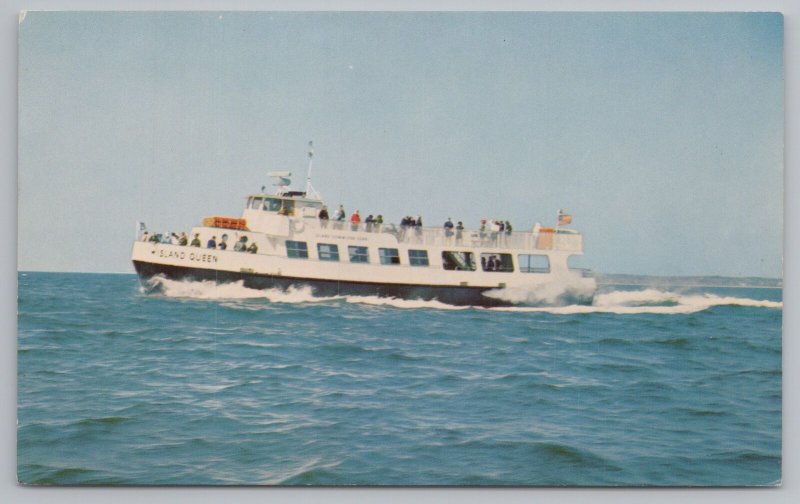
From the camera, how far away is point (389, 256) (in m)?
5.85

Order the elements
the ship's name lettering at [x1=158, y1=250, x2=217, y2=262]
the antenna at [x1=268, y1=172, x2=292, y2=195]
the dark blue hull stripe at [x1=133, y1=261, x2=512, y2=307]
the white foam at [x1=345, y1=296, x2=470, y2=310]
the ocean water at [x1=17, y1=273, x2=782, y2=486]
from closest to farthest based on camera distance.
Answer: the ocean water at [x1=17, y1=273, x2=782, y2=486] → the antenna at [x1=268, y1=172, x2=292, y2=195] → the ship's name lettering at [x1=158, y1=250, x2=217, y2=262] → the dark blue hull stripe at [x1=133, y1=261, x2=512, y2=307] → the white foam at [x1=345, y1=296, x2=470, y2=310]

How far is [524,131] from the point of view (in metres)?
5.12

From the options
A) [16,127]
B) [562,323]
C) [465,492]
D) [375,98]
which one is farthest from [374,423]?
[16,127]

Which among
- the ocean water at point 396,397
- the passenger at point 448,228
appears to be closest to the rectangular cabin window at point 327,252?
the ocean water at point 396,397

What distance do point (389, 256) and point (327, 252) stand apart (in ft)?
1.50

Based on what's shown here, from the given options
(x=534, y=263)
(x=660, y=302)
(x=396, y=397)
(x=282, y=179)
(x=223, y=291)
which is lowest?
(x=396, y=397)

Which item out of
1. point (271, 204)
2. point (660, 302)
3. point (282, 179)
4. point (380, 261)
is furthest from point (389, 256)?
point (660, 302)

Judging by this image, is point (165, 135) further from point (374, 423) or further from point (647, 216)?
point (647, 216)

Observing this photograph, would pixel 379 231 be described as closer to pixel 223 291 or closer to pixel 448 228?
pixel 448 228

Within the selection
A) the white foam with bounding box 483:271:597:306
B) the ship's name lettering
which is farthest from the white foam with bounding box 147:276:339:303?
the white foam with bounding box 483:271:597:306

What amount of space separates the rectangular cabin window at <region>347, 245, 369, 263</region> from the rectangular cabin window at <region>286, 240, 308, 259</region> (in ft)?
1.09

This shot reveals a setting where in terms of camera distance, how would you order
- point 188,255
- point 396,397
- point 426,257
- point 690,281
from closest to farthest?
point 396,397 → point 690,281 → point 188,255 → point 426,257

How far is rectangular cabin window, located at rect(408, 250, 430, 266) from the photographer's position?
5.81 m

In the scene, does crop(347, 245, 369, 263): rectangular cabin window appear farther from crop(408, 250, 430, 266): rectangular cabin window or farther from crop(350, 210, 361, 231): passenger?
crop(408, 250, 430, 266): rectangular cabin window
